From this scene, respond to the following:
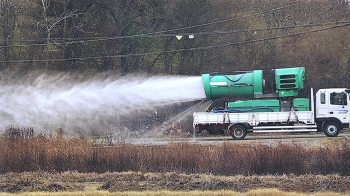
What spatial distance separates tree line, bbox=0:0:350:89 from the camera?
4112 centimetres

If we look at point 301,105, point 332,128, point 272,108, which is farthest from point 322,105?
point 272,108

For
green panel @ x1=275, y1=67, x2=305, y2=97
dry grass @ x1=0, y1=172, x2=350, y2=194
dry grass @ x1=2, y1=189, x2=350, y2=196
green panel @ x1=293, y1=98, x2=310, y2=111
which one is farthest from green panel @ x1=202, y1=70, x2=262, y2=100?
dry grass @ x1=2, y1=189, x2=350, y2=196

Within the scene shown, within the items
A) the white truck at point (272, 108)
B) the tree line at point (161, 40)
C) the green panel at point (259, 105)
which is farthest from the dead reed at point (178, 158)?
the tree line at point (161, 40)

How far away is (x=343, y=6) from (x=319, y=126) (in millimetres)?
27293

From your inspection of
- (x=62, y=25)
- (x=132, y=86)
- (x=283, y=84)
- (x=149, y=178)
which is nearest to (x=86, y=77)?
(x=62, y=25)

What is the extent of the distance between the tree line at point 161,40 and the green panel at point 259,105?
1190 cm

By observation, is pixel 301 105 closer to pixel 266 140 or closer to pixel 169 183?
pixel 266 140

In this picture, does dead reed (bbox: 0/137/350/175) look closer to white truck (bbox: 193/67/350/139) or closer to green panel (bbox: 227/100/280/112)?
white truck (bbox: 193/67/350/139)

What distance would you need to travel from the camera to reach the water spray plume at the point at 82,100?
31.5 meters

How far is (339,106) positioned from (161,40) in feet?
69.6

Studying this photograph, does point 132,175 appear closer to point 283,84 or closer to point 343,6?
point 283,84

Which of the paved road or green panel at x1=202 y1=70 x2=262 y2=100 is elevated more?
green panel at x1=202 y1=70 x2=262 y2=100

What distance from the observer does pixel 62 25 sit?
137ft

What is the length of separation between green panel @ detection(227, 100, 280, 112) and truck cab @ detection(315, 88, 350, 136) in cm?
238
